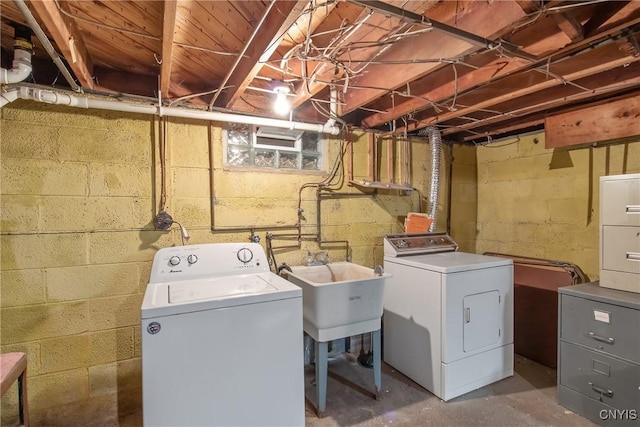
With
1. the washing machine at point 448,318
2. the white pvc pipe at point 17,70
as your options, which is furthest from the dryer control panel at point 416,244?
the white pvc pipe at point 17,70

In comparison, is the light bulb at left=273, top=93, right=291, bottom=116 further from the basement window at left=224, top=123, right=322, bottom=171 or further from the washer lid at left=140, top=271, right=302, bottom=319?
the washer lid at left=140, top=271, right=302, bottom=319

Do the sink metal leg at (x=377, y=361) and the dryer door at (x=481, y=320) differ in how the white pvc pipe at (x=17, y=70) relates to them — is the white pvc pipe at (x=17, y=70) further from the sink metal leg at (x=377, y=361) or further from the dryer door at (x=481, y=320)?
the dryer door at (x=481, y=320)

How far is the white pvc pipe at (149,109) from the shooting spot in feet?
5.97

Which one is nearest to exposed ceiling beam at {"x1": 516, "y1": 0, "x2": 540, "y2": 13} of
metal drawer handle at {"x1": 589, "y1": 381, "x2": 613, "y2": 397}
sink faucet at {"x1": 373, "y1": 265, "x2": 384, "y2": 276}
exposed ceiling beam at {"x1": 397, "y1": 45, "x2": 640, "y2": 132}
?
exposed ceiling beam at {"x1": 397, "y1": 45, "x2": 640, "y2": 132}

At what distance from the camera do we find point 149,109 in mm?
2109

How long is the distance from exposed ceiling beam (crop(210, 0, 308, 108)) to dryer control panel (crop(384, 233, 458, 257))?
1.63m

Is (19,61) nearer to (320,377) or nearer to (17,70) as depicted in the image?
(17,70)

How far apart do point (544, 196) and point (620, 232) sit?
106cm

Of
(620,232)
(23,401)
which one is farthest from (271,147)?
(620,232)

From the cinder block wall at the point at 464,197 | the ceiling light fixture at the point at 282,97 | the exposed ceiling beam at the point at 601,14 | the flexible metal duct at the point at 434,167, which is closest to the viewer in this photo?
the exposed ceiling beam at the point at 601,14

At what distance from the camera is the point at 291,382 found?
67.2 inches

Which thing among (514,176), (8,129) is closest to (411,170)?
(514,176)

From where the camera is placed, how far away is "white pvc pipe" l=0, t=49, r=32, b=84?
5.40 feet

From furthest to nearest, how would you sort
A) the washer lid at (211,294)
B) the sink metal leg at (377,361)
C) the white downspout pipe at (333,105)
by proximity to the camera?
the white downspout pipe at (333,105) < the sink metal leg at (377,361) < the washer lid at (211,294)
